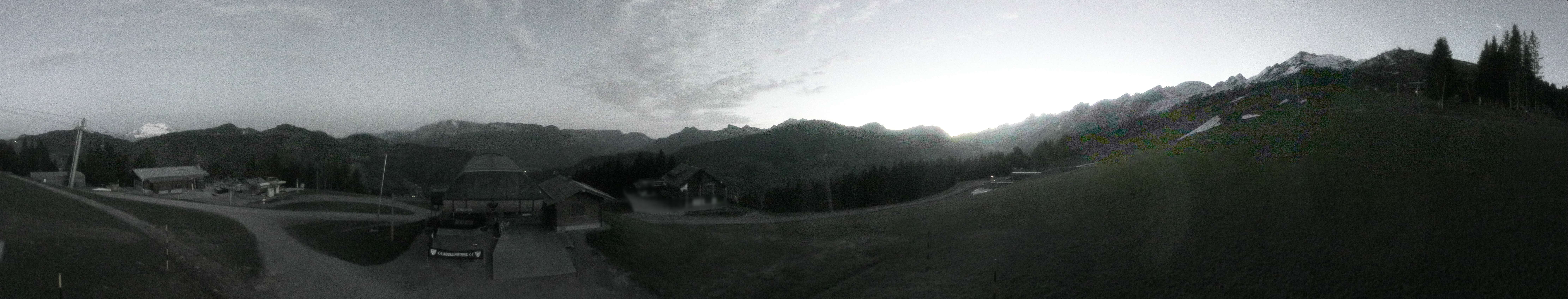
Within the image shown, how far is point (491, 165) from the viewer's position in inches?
1556

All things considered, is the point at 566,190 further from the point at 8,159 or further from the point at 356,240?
the point at 8,159

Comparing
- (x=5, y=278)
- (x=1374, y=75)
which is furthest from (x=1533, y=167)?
(x=1374, y=75)

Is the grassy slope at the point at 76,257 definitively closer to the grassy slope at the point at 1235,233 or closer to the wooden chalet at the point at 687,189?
the grassy slope at the point at 1235,233

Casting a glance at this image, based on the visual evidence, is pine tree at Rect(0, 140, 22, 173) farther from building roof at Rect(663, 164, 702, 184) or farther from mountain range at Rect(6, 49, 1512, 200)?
building roof at Rect(663, 164, 702, 184)

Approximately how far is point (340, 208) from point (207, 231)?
1960 centimetres

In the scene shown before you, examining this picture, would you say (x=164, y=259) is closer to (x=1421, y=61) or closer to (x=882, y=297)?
(x=882, y=297)

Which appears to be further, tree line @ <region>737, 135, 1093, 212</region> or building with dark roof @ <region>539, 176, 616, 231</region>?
tree line @ <region>737, 135, 1093, 212</region>

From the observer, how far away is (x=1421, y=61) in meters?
65.9

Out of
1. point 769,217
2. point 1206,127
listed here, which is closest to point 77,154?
point 769,217

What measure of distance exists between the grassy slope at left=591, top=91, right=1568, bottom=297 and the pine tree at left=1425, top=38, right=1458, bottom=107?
23.9 metres

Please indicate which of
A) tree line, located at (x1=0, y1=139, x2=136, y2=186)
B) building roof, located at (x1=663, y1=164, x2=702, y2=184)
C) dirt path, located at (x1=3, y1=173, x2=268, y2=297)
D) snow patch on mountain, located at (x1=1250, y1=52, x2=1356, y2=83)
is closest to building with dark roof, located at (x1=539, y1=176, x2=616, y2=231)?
dirt path, located at (x1=3, y1=173, x2=268, y2=297)

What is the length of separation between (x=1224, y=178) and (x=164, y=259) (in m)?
38.2

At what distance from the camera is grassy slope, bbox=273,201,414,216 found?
125 ft

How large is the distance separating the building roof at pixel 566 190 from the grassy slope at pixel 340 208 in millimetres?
12363
